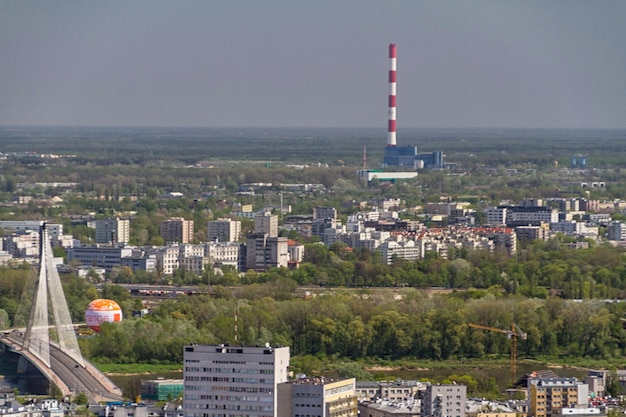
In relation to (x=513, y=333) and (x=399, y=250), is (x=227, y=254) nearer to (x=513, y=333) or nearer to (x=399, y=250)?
(x=399, y=250)

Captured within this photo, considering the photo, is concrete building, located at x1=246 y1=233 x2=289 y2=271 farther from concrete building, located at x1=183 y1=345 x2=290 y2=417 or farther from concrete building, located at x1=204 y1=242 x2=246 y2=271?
concrete building, located at x1=183 y1=345 x2=290 y2=417

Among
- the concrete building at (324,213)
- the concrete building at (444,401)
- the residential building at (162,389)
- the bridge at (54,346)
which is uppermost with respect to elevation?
the concrete building at (444,401)

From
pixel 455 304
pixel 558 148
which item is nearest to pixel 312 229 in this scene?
pixel 455 304

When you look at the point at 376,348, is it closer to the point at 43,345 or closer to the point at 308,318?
the point at 308,318

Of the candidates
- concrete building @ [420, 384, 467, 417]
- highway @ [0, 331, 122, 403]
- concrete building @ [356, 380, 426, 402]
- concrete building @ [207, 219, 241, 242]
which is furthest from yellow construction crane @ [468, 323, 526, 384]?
concrete building @ [207, 219, 241, 242]

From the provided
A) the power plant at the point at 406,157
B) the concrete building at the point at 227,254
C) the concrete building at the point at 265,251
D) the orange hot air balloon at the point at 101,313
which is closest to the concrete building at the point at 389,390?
the orange hot air balloon at the point at 101,313

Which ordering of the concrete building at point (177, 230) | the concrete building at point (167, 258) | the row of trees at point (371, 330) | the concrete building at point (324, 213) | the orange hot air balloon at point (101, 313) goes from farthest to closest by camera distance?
the concrete building at point (324, 213)
the concrete building at point (177, 230)
the concrete building at point (167, 258)
the orange hot air balloon at point (101, 313)
the row of trees at point (371, 330)

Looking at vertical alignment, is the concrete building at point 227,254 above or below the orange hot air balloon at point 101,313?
below

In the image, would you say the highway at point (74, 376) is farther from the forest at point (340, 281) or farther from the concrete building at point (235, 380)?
the concrete building at point (235, 380)
